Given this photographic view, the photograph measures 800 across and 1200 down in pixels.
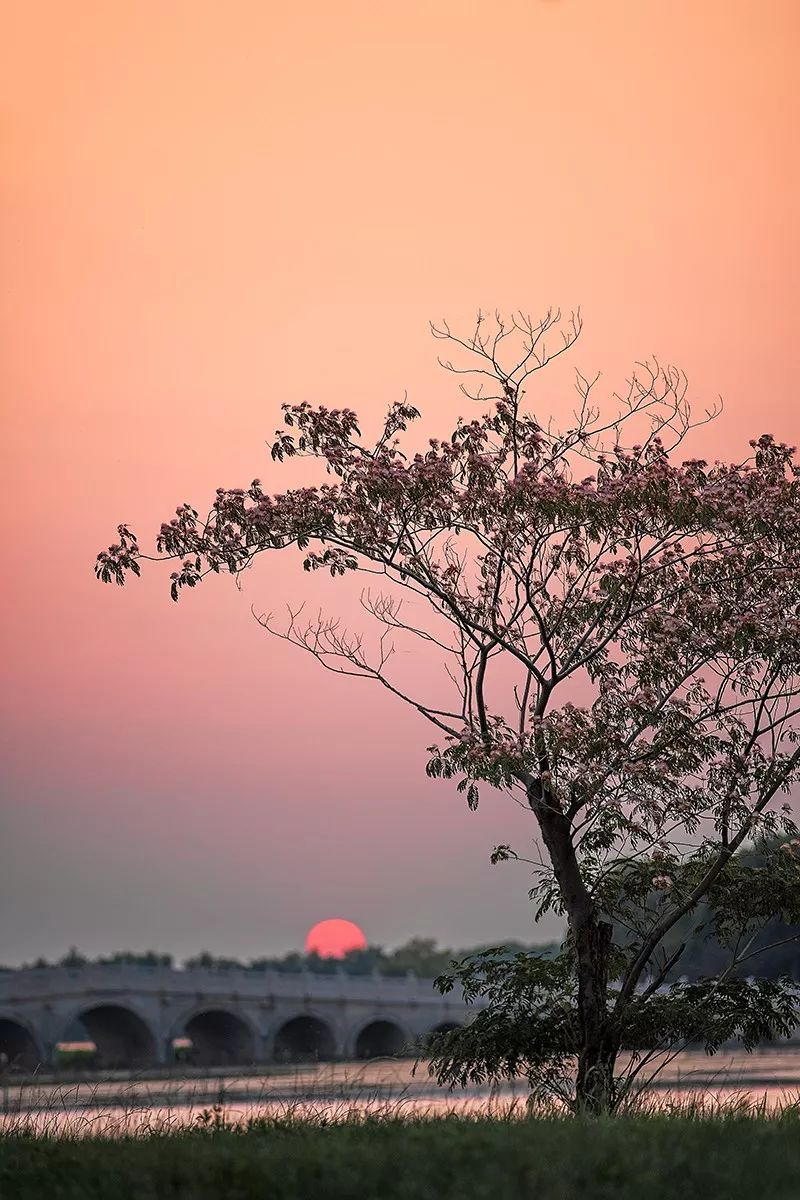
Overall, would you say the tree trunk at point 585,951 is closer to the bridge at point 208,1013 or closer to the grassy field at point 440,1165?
the grassy field at point 440,1165

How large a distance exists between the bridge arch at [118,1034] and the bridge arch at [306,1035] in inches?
283

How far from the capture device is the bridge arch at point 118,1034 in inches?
2645

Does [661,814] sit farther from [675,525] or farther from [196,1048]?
[196,1048]

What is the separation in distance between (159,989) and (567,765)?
2149 inches

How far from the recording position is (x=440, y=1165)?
8.87m

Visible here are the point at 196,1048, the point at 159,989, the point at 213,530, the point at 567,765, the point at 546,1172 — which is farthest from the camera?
the point at 196,1048

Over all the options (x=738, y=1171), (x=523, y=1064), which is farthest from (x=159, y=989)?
(x=738, y=1171)

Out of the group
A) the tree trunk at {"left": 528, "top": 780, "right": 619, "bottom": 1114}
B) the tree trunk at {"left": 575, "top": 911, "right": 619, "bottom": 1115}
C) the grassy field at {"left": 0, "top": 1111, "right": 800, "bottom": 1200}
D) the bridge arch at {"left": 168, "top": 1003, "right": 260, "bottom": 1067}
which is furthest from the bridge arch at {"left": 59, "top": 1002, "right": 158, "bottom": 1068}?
the grassy field at {"left": 0, "top": 1111, "right": 800, "bottom": 1200}

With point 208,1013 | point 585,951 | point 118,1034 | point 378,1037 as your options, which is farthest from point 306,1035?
point 585,951

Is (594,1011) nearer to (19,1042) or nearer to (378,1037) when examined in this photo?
(19,1042)

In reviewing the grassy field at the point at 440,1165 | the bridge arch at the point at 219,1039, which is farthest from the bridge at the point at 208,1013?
the grassy field at the point at 440,1165

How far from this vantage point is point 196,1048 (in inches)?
3088

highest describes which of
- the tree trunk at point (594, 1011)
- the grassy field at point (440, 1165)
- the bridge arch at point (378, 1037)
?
the bridge arch at point (378, 1037)

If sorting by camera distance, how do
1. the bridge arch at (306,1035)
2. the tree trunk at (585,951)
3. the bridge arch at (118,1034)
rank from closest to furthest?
the tree trunk at (585,951)
the bridge arch at (118,1034)
the bridge arch at (306,1035)
